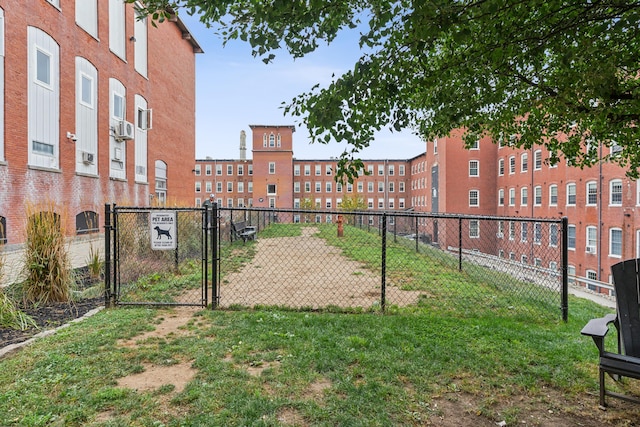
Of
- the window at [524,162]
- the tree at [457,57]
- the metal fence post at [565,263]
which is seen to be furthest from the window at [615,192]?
the metal fence post at [565,263]

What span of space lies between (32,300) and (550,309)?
8072mm

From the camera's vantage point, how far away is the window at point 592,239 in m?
25.7

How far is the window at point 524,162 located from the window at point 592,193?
9424mm

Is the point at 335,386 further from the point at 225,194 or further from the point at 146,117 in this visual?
the point at 225,194

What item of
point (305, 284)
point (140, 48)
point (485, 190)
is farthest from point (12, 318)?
point (485, 190)

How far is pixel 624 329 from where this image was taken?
321cm

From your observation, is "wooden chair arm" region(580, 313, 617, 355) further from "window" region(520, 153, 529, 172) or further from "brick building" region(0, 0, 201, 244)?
"window" region(520, 153, 529, 172)

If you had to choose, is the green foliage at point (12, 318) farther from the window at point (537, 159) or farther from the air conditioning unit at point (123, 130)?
the window at point (537, 159)

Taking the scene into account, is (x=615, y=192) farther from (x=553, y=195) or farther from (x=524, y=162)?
(x=524, y=162)

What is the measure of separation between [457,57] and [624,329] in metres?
3.24

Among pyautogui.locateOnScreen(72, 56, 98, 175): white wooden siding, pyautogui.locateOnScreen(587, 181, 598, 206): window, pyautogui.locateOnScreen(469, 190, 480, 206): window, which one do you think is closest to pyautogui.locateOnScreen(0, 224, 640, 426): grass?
pyautogui.locateOnScreen(72, 56, 98, 175): white wooden siding

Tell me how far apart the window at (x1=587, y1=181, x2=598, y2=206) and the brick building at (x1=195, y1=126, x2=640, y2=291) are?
70mm

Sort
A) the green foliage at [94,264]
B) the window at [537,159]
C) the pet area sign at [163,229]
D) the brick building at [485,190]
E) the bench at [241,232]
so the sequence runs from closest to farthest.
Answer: the pet area sign at [163,229] < the green foliage at [94,264] < the bench at [241,232] < the brick building at [485,190] < the window at [537,159]

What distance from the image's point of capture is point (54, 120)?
48.9ft
